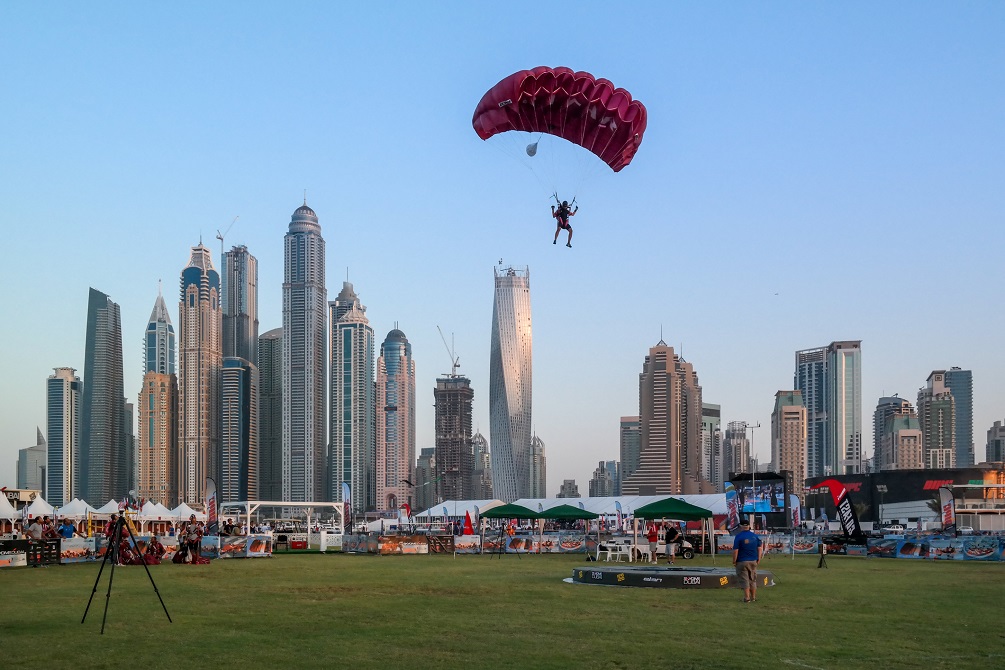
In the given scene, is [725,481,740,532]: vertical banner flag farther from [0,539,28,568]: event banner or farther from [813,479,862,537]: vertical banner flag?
[0,539,28,568]: event banner

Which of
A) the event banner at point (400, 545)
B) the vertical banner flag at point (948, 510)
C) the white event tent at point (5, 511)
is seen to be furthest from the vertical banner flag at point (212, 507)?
the vertical banner flag at point (948, 510)

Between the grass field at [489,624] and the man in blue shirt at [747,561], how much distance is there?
1.15ft

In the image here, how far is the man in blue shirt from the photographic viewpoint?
789 inches

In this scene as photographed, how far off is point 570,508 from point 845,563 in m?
13.5

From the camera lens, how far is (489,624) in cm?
1625

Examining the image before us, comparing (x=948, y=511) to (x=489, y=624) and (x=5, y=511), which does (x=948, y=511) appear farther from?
(x=5, y=511)

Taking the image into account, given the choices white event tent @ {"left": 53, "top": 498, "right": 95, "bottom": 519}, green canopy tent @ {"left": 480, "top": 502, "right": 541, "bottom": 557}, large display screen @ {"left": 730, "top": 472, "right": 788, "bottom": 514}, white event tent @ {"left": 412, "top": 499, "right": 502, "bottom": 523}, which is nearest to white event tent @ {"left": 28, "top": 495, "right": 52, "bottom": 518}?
white event tent @ {"left": 53, "top": 498, "right": 95, "bottom": 519}

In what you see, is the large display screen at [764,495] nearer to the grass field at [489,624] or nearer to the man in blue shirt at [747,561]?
the grass field at [489,624]

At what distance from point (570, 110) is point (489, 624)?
62.1 feet

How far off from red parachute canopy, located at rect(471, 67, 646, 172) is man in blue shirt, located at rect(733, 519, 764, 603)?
48.2 feet

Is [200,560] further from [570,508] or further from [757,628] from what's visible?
[757,628]

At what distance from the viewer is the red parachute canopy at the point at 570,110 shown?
30.7m

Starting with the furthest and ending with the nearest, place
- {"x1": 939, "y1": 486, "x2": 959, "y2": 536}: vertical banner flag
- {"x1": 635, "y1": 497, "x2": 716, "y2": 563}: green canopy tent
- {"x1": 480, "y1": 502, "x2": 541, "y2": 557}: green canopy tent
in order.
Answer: {"x1": 939, "y1": 486, "x2": 959, "y2": 536}: vertical banner flag < {"x1": 480, "y1": 502, "x2": 541, "y2": 557}: green canopy tent < {"x1": 635, "y1": 497, "x2": 716, "y2": 563}: green canopy tent

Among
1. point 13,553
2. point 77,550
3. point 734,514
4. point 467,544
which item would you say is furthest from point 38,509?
point 734,514
